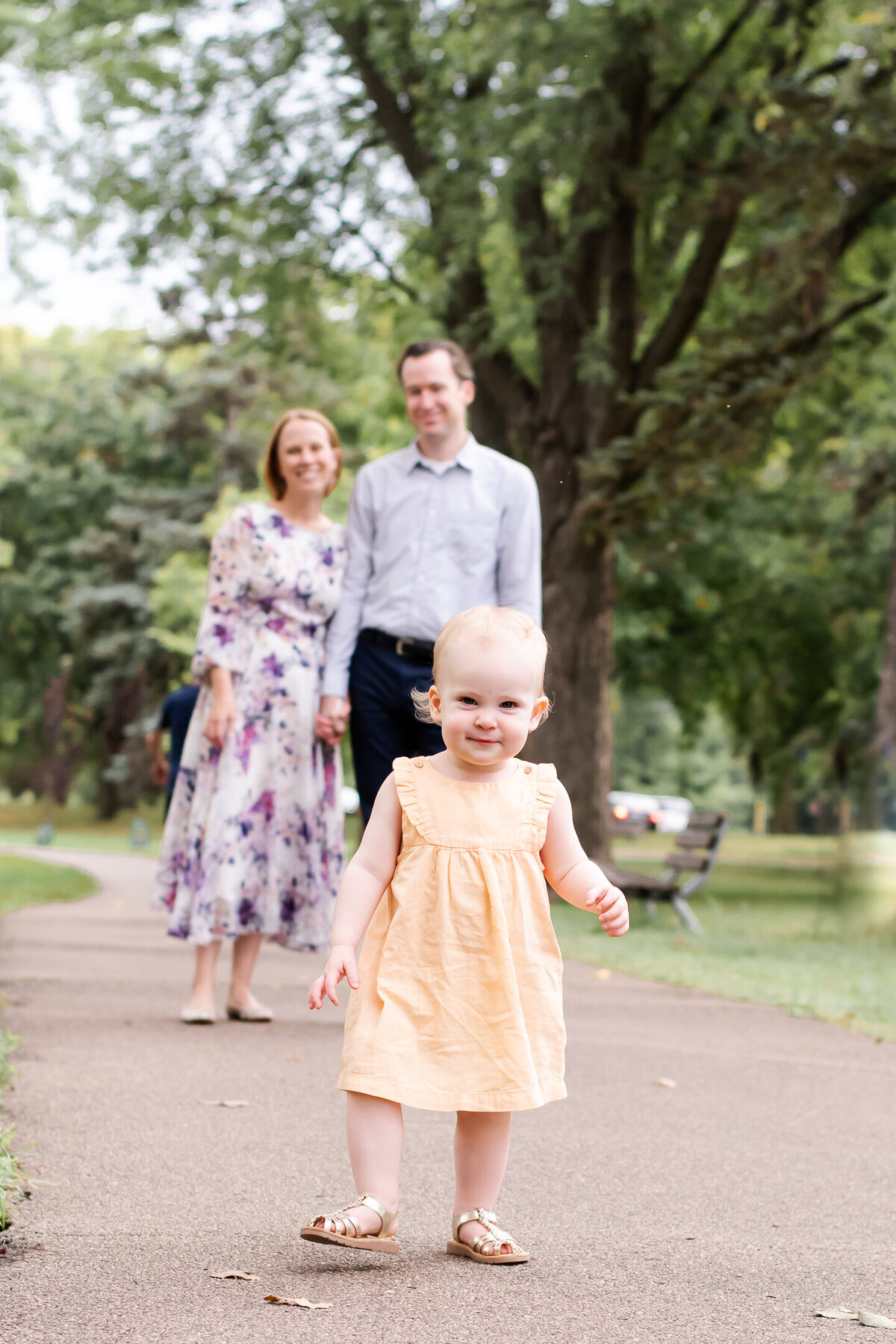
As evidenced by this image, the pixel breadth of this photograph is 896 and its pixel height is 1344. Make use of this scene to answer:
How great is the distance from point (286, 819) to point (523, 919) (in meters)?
3.59

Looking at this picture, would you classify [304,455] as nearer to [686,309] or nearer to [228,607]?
[228,607]

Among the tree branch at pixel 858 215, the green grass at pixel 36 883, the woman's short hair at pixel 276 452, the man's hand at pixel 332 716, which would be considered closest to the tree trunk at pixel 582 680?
the tree branch at pixel 858 215

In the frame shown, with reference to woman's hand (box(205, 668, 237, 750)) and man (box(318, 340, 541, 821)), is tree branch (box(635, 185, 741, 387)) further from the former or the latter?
man (box(318, 340, 541, 821))

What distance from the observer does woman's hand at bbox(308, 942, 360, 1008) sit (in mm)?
3076

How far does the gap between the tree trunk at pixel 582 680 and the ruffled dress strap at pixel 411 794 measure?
41.1 ft

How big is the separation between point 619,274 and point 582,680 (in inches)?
156

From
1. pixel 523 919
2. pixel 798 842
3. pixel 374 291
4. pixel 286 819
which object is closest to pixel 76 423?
pixel 798 842

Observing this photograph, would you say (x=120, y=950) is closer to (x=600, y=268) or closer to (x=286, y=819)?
(x=286, y=819)

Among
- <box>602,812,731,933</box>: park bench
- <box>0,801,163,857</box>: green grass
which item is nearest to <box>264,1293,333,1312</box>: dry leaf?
<box>602,812,731,933</box>: park bench

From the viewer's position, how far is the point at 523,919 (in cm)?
325

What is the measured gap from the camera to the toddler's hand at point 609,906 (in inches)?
126

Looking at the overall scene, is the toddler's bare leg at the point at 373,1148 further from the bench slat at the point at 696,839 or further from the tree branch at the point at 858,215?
the tree branch at the point at 858,215

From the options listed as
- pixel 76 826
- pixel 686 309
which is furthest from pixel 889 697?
pixel 76 826

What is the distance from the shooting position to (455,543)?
5742mm
